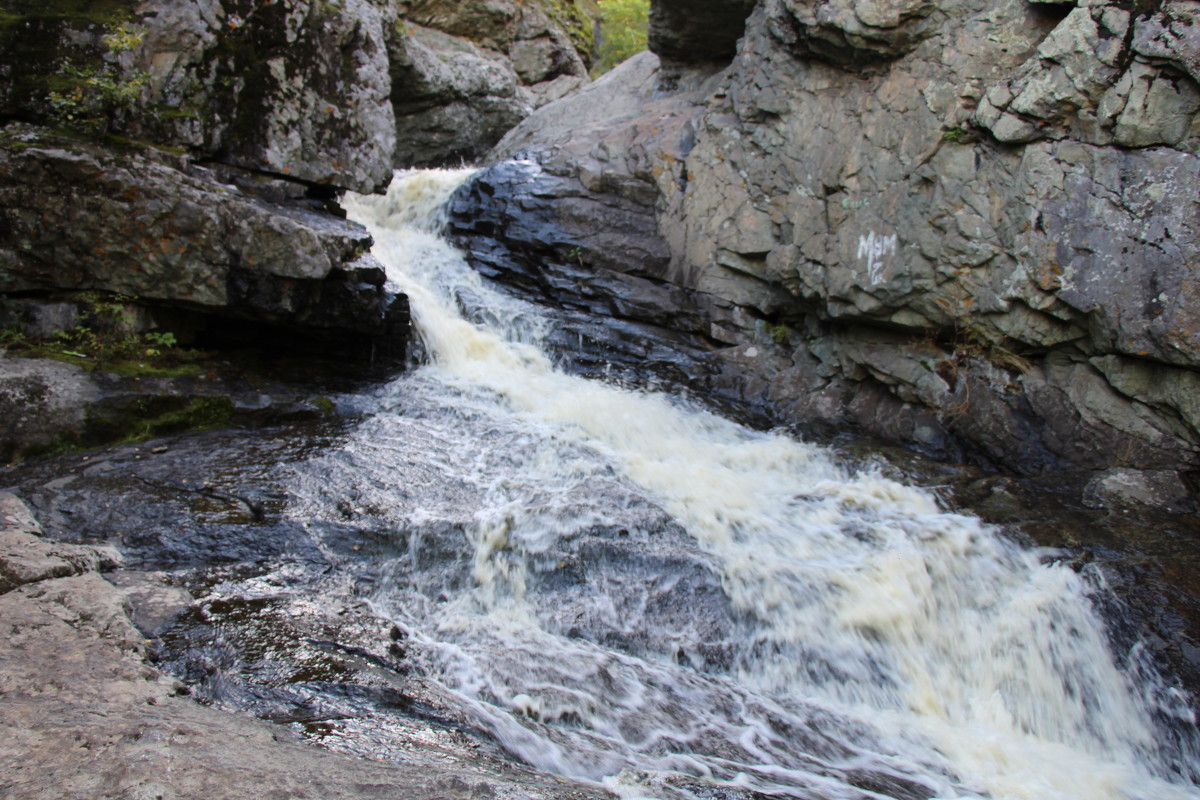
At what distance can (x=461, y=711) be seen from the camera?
10.9 ft

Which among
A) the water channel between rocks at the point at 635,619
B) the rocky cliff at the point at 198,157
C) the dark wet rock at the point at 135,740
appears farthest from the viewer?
the rocky cliff at the point at 198,157

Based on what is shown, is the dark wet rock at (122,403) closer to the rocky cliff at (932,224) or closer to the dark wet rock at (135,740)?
the dark wet rock at (135,740)

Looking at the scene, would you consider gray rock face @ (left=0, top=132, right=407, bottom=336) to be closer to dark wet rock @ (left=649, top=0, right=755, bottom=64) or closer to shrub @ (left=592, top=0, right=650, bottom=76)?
dark wet rock @ (left=649, top=0, right=755, bottom=64)

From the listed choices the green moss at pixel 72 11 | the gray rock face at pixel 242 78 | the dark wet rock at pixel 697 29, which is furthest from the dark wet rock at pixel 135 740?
the dark wet rock at pixel 697 29

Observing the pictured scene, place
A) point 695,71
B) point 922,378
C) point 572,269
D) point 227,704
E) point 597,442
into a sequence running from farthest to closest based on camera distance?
point 695,71
point 572,269
point 922,378
point 597,442
point 227,704

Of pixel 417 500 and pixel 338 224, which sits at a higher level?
pixel 338 224

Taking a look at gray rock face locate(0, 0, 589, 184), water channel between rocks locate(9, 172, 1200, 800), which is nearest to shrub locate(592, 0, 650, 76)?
gray rock face locate(0, 0, 589, 184)

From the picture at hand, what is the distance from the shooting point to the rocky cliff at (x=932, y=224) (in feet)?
19.2

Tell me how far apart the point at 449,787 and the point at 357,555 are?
2773mm

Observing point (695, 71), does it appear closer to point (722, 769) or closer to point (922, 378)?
point (922, 378)

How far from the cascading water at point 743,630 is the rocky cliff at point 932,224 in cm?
187

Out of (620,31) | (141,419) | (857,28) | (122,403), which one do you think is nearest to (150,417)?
(141,419)

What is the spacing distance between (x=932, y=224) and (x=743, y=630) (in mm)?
5000

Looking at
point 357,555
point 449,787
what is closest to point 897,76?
point 357,555
